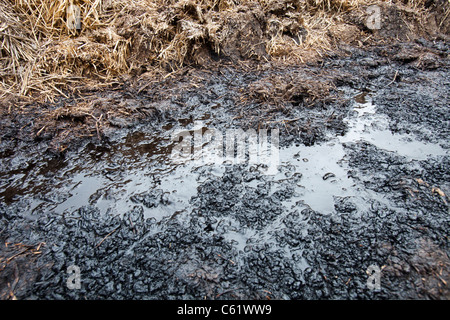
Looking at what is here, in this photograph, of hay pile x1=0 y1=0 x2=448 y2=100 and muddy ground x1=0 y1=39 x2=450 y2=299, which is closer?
muddy ground x1=0 y1=39 x2=450 y2=299

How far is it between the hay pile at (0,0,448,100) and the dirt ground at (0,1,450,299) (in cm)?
29

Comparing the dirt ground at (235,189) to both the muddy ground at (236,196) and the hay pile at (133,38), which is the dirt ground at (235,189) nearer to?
the muddy ground at (236,196)

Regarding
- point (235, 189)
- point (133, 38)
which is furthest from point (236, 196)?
point (133, 38)

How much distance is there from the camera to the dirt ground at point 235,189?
195cm

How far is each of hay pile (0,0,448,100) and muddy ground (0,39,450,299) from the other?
589mm

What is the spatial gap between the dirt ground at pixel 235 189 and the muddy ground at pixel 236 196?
0.01 m

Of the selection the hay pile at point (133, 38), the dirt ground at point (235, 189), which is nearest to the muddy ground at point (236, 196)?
the dirt ground at point (235, 189)

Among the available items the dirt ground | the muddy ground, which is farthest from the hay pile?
the muddy ground

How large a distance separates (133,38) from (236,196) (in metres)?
3.31

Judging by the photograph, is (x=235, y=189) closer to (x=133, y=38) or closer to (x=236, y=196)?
(x=236, y=196)

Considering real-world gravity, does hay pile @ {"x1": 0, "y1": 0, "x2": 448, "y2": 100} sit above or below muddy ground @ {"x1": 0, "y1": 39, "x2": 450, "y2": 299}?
above

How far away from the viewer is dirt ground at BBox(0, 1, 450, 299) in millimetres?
1945

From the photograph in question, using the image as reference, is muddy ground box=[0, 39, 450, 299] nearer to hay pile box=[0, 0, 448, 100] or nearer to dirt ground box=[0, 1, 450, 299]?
dirt ground box=[0, 1, 450, 299]

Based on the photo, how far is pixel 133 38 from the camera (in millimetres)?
4352
